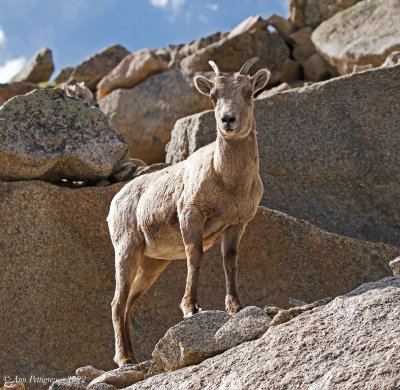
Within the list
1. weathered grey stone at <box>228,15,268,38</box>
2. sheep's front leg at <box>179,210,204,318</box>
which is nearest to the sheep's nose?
sheep's front leg at <box>179,210,204,318</box>

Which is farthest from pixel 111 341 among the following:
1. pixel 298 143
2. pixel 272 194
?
pixel 298 143

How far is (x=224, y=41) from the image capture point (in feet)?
69.9

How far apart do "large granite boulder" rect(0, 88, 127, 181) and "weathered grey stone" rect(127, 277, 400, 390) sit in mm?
5089

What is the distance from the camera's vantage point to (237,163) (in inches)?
318

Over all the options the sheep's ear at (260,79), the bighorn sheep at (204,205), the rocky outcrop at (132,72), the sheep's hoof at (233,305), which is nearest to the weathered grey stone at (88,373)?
the bighorn sheep at (204,205)

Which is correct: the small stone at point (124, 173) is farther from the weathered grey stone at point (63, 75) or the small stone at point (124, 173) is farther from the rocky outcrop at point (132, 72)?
the weathered grey stone at point (63, 75)

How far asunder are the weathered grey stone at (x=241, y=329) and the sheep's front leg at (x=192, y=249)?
2.96ft

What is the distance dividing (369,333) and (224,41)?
54.2 ft

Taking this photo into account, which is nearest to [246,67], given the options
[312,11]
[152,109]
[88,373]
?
[88,373]

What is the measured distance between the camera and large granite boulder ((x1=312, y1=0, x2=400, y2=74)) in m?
17.5

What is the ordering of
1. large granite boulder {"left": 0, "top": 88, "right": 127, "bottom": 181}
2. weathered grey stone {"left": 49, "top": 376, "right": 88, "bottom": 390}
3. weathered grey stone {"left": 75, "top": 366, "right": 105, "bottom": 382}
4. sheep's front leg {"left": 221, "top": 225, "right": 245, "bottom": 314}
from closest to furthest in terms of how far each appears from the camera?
1. weathered grey stone {"left": 49, "top": 376, "right": 88, "bottom": 390}
2. weathered grey stone {"left": 75, "top": 366, "right": 105, "bottom": 382}
3. sheep's front leg {"left": 221, "top": 225, "right": 245, "bottom": 314}
4. large granite boulder {"left": 0, "top": 88, "right": 127, "bottom": 181}

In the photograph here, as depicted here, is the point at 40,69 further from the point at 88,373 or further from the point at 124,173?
the point at 88,373

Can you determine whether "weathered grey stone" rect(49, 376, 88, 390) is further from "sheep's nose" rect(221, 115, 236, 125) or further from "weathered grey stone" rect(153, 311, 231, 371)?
"sheep's nose" rect(221, 115, 236, 125)

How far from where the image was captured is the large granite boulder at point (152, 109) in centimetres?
1884
